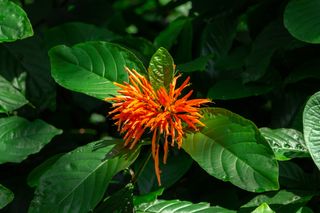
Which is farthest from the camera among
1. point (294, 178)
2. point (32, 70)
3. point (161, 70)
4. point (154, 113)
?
point (32, 70)

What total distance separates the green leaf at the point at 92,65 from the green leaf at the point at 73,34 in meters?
0.51

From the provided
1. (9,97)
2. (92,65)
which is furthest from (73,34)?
(92,65)

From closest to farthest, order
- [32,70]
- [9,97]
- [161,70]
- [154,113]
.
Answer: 1. [154,113]
2. [161,70]
3. [9,97]
4. [32,70]

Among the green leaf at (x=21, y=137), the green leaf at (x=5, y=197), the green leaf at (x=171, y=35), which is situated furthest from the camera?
the green leaf at (x=171, y=35)

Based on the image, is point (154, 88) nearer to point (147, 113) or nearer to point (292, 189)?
point (147, 113)

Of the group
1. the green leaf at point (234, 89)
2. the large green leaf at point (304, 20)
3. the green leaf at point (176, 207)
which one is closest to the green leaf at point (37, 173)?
the green leaf at point (176, 207)

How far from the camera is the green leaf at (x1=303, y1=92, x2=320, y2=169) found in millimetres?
1221

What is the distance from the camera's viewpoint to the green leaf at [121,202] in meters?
1.33

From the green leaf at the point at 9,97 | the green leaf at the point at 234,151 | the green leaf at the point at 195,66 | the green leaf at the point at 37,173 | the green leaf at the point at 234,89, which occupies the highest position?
the green leaf at the point at 195,66

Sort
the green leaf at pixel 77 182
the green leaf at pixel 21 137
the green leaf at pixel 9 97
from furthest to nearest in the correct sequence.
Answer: the green leaf at pixel 9 97
the green leaf at pixel 21 137
the green leaf at pixel 77 182

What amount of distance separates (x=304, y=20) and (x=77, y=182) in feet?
2.42

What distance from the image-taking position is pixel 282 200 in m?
1.38

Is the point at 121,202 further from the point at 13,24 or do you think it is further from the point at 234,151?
the point at 13,24

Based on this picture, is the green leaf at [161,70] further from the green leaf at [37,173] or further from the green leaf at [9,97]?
the green leaf at [9,97]
